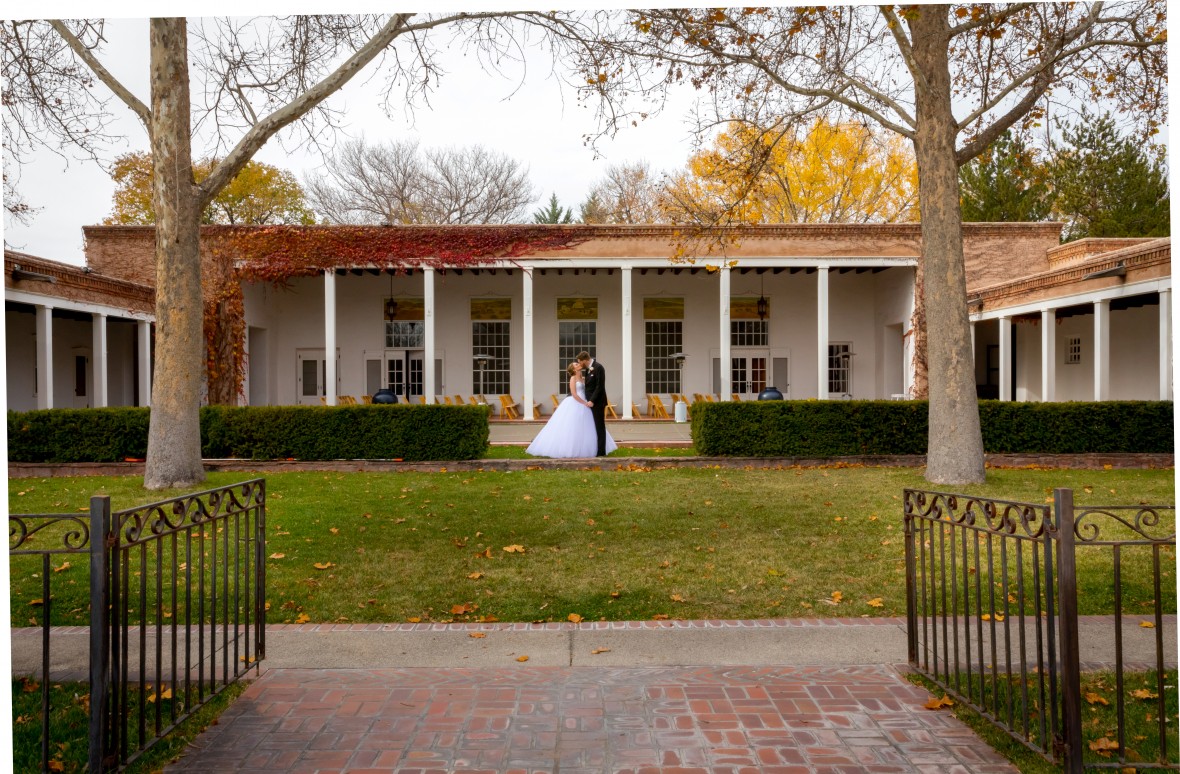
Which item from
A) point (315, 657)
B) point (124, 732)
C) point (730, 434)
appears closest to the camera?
point (124, 732)

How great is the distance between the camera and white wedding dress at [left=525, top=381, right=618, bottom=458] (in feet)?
47.0

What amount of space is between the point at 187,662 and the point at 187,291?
8379mm

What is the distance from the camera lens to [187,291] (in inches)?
435

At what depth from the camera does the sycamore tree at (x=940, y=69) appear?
35.8 feet

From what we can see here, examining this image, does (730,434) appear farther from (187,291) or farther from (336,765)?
(336,765)

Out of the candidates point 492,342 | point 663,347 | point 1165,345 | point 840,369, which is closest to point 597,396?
point 1165,345

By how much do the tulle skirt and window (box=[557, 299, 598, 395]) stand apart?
11840 millimetres

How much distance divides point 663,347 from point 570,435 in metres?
12.8

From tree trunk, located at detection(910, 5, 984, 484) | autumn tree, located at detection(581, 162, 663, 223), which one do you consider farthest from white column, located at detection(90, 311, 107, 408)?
autumn tree, located at detection(581, 162, 663, 223)

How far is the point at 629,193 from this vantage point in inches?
1609

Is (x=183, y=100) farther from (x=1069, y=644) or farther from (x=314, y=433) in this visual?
(x=1069, y=644)

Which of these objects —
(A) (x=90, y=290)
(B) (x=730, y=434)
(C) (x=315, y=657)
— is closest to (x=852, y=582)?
(C) (x=315, y=657)

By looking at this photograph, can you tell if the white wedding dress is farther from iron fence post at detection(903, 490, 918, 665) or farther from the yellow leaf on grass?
the yellow leaf on grass

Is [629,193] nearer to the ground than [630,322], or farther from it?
farther from it
